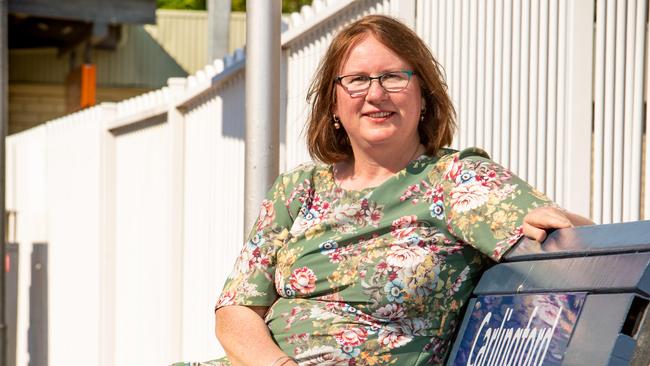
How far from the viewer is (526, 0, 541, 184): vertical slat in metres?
3.71

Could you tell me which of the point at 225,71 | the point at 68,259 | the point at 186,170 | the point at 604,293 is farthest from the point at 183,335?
the point at 604,293

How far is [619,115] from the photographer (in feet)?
11.3

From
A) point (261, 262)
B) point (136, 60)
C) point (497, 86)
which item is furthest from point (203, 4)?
point (261, 262)

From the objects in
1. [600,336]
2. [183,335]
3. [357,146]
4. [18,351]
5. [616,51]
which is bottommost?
[18,351]

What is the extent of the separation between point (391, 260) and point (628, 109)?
3.24 ft

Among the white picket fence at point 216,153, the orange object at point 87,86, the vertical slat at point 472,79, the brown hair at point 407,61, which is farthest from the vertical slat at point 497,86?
the orange object at point 87,86

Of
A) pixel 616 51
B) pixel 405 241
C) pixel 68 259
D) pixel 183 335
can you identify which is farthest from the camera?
pixel 68 259

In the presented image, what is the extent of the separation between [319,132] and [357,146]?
0.51 ft

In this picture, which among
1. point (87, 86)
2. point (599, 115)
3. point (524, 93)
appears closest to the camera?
point (599, 115)

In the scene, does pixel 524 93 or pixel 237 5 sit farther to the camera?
pixel 237 5

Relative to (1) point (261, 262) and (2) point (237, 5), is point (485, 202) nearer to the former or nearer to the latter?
(1) point (261, 262)

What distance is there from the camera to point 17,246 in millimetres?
12484

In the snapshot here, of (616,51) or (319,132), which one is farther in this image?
(616,51)

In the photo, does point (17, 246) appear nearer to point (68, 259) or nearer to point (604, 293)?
point (68, 259)
